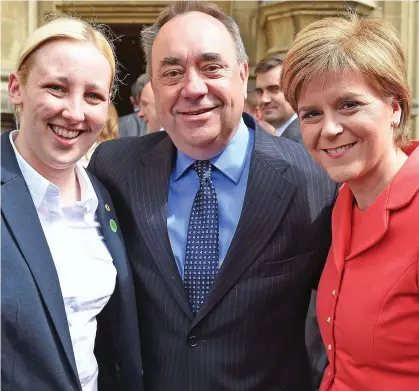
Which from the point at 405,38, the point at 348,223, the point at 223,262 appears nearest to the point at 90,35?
the point at 223,262

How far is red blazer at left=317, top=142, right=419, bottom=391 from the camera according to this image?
172 cm

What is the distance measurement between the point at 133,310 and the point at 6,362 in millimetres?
537

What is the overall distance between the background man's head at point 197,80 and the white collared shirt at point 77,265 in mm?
477

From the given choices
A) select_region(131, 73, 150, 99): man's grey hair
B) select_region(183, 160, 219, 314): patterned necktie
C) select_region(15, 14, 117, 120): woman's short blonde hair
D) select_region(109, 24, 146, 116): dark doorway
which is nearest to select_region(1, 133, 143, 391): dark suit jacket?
select_region(15, 14, 117, 120): woman's short blonde hair

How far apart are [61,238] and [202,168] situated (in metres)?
0.63

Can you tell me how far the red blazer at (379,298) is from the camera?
67.9 inches

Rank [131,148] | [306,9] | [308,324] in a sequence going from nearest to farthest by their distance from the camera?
[131,148]
[308,324]
[306,9]

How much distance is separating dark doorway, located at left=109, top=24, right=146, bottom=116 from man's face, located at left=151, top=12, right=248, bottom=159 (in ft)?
13.9

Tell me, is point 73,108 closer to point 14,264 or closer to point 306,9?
point 14,264

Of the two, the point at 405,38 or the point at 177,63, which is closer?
the point at 177,63

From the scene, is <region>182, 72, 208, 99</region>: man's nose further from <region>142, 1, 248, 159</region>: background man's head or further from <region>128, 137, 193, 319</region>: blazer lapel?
<region>128, 137, 193, 319</region>: blazer lapel

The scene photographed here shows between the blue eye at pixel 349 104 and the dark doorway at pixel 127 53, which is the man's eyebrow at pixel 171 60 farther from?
the dark doorway at pixel 127 53

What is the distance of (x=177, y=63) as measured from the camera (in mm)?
2363

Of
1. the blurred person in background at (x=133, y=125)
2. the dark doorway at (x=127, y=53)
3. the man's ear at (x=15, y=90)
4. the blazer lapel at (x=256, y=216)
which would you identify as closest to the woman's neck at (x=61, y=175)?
the man's ear at (x=15, y=90)
